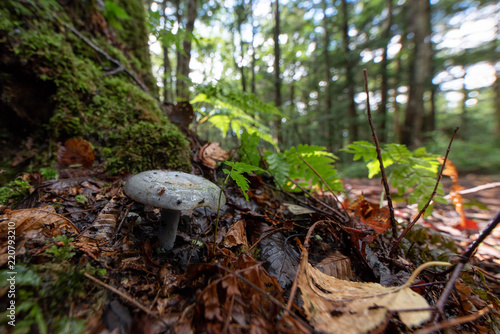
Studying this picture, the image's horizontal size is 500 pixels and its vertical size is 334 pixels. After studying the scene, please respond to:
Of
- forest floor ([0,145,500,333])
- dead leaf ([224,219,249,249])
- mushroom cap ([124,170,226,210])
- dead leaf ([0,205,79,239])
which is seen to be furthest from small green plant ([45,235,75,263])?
dead leaf ([224,219,249,249])

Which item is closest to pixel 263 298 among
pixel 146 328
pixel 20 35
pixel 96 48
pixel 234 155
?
pixel 146 328

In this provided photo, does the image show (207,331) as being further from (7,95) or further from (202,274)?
(7,95)

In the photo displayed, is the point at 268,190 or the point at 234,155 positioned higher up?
the point at 234,155

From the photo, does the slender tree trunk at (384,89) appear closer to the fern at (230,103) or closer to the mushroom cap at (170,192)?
the fern at (230,103)

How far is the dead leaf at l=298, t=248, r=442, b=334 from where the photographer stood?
0.87 m

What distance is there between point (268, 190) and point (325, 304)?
1584mm

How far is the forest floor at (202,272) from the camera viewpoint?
91 cm

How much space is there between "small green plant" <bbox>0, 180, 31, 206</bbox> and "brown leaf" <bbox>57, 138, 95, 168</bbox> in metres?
0.41

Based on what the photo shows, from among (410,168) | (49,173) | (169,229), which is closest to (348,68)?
(410,168)

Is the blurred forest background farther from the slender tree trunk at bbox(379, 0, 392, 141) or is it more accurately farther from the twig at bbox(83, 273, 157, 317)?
the twig at bbox(83, 273, 157, 317)

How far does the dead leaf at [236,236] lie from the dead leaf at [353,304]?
0.53 meters

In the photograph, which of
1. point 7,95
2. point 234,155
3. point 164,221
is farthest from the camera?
point 234,155

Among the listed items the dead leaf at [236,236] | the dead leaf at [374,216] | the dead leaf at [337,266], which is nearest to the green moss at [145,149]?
the dead leaf at [236,236]

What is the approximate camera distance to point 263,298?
1075 mm
